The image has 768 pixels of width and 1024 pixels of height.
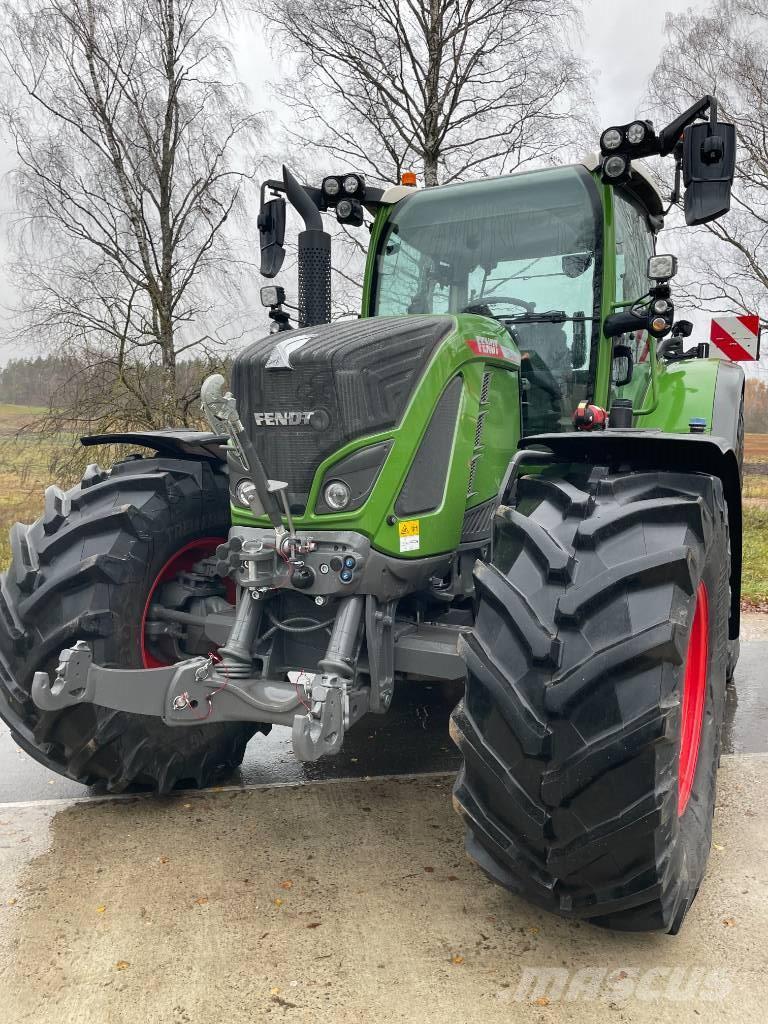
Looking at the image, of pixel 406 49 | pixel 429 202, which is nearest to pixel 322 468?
pixel 429 202

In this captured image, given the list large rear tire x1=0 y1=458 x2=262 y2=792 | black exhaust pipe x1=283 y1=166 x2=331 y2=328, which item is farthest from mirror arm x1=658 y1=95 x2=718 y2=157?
large rear tire x1=0 y1=458 x2=262 y2=792

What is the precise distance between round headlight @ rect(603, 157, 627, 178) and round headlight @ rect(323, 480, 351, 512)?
1.83 m

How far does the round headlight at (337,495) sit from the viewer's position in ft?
9.90

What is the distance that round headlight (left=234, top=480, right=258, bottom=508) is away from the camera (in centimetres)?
317

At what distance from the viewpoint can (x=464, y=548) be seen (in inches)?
137

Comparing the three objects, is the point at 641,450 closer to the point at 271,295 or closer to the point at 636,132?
the point at 636,132

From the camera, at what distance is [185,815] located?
3654mm

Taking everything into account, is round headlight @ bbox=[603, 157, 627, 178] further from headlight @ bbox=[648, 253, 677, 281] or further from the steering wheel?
the steering wheel

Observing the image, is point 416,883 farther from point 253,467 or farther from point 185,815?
point 253,467

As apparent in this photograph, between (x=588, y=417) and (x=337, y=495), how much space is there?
1.20 metres

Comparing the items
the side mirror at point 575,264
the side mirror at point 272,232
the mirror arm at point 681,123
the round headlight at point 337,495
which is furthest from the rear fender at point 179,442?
the mirror arm at point 681,123

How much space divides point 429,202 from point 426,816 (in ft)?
9.40

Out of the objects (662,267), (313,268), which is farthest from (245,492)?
(662,267)

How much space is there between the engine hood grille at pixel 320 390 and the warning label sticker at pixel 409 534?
35cm
